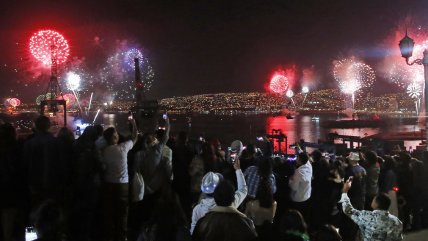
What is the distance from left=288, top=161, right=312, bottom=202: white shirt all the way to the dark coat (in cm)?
314

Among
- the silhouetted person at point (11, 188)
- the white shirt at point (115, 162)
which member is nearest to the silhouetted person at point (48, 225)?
the silhouetted person at point (11, 188)

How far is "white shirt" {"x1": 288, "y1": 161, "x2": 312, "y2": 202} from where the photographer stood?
707 centimetres

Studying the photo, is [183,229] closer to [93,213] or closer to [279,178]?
[93,213]

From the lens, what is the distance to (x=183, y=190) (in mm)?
7535

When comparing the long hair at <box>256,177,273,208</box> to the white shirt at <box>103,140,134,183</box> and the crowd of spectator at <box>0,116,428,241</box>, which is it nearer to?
the crowd of spectator at <box>0,116,428,241</box>

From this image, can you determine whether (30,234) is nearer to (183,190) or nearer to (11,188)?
(11,188)

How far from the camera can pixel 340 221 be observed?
7.44 metres

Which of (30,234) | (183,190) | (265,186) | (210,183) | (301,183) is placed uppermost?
(210,183)

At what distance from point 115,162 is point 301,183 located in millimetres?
3117

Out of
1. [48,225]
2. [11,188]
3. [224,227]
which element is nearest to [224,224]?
[224,227]

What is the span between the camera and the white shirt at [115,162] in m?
6.58

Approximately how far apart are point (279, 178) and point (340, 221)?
1317 mm

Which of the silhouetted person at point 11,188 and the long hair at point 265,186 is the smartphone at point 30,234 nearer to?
the silhouetted person at point 11,188

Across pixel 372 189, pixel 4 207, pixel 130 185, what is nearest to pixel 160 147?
pixel 130 185
